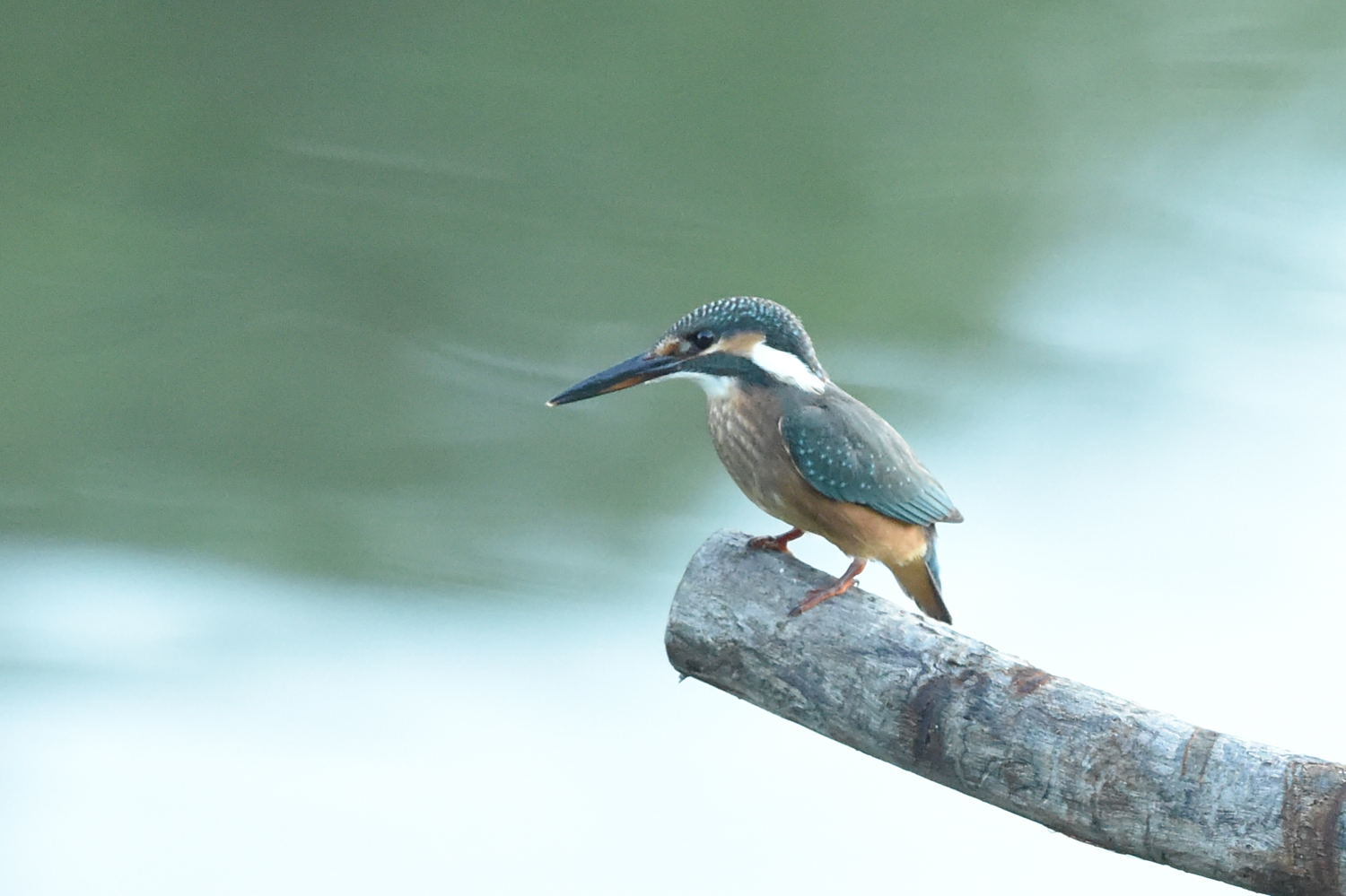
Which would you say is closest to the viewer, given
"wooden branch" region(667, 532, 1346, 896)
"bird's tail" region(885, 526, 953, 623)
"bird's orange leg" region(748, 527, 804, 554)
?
"wooden branch" region(667, 532, 1346, 896)

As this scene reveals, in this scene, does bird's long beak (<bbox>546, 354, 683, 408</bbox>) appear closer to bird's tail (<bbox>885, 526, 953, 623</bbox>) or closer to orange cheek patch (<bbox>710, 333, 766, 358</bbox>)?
orange cheek patch (<bbox>710, 333, 766, 358</bbox>)

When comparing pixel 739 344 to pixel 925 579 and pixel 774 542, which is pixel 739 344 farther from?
pixel 925 579

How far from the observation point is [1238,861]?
134 cm

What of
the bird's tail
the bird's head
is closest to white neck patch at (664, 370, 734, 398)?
the bird's head

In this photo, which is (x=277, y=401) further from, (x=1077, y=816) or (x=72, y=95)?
(x=1077, y=816)

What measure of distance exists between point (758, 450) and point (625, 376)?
16 cm

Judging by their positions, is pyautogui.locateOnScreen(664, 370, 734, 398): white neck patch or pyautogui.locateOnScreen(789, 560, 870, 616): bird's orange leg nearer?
pyautogui.locateOnScreen(789, 560, 870, 616): bird's orange leg

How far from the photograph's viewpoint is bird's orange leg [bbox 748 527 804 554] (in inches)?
63.4

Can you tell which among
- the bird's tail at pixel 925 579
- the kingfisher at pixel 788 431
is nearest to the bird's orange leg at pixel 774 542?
the kingfisher at pixel 788 431

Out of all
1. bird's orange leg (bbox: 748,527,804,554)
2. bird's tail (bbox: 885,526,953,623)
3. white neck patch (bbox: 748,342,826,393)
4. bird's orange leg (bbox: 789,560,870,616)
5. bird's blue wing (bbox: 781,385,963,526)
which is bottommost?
bird's orange leg (bbox: 789,560,870,616)

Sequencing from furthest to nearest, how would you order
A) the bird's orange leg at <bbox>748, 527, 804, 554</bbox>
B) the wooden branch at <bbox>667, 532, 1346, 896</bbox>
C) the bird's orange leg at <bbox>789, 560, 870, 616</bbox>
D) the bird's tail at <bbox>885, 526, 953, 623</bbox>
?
the bird's tail at <bbox>885, 526, 953, 623</bbox> < the bird's orange leg at <bbox>748, 527, 804, 554</bbox> < the bird's orange leg at <bbox>789, 560, 870, 616</bbox> < the wooden branch at <bbox>667, 532, 1346, 896</bbox>

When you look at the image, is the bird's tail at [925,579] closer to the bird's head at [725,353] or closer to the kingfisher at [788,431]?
the kingfisher at [788,431]

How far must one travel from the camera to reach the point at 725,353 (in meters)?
1.65

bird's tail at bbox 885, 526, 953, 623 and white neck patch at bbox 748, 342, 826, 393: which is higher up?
white neck patch at bbox 748, 342, 826, 393
